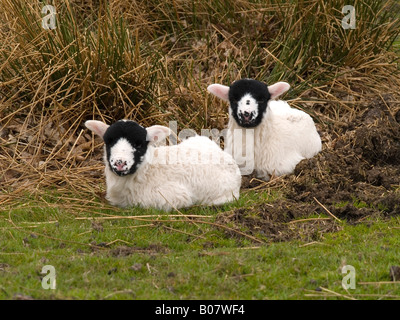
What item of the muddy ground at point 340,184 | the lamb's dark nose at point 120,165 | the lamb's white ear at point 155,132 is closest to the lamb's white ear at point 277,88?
the muddy ground at point 340,184

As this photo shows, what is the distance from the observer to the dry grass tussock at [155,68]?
9047 mm

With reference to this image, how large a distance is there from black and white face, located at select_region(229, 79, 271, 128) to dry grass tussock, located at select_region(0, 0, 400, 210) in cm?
131

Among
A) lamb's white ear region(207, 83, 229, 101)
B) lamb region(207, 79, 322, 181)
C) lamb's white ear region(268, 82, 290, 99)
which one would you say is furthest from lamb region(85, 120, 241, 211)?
lamb's white ear region(268, 82, 290, 99)

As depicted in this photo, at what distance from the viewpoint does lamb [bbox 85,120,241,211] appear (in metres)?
7.42

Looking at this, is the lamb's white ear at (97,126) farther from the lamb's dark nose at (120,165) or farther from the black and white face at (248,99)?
the black and white face at (248,99)

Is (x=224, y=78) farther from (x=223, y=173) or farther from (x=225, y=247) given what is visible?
(x=225, y=247)

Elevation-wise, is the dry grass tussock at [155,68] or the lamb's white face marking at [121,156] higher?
the dry grass tussock at [155,68]

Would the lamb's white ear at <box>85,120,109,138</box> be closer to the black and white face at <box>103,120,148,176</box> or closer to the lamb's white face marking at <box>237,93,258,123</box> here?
the black and white face at <box>103,120,148,176</box>

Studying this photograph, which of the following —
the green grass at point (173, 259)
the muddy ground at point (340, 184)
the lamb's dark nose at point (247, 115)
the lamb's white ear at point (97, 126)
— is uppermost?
the lamb's dark nose at point (247, 115)

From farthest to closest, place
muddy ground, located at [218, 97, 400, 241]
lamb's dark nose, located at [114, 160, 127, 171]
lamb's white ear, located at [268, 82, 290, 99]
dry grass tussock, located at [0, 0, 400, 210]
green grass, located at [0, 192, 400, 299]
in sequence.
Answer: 1. dry grass tussock, located at [0, 0, 400, 210]
2. lamb's white ear, located at [268, 82, 290, 99]
3. lamb's dark nose, located at [114, 160, 127, 171]
4. muddy ground, located at [218, 97, 400, 241]
5. green grass, located at [0, 192, 400, 299]

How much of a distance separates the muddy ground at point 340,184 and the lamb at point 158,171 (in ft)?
2.03

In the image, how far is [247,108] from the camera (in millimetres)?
8359

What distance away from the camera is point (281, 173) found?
8.73 m

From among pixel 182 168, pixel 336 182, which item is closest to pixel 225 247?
pixel 182 168
